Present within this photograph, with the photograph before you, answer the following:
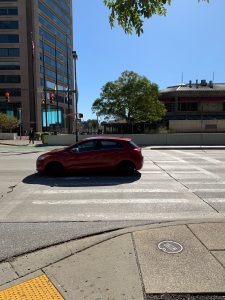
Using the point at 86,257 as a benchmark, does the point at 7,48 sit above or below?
above

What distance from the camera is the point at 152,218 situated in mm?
7387

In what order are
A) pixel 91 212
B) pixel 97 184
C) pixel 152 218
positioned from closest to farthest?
pixel 152 218, pixel 91 212, pixel 97 184

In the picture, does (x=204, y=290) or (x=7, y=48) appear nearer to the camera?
(x=204, y=290)

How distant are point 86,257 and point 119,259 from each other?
1.47 feet

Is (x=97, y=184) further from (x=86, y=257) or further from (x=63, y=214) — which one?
(x=86, y=257)

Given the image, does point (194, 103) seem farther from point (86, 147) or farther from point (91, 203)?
point (91, 203)

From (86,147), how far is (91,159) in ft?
1.52

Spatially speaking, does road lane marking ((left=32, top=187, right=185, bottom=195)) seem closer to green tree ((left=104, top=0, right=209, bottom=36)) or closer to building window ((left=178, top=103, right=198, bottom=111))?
green tree ((left=104, top=0, right=209, bottom=36))

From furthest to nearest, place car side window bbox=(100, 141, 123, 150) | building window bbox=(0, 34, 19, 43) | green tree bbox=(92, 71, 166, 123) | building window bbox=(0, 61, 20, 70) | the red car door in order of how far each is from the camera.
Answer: building window bbox=(0, 61, 20, 70), building window bbox=(0, 34, 19, 43), green tree bbox=(92, 71, 166, 123), car side window bbox=(100, 141, 123, 150), the red car door

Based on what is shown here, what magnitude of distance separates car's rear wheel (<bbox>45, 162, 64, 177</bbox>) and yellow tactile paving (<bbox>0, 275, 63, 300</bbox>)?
9.03 metres

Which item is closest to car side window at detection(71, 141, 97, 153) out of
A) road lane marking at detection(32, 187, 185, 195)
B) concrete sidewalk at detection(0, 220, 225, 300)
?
road lane marking at detection(32, 187, 185, 195)

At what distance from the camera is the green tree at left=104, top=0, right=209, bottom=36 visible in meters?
4.61

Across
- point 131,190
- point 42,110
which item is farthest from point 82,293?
point 42,110

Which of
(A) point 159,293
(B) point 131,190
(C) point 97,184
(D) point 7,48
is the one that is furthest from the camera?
(D) point 7,48
